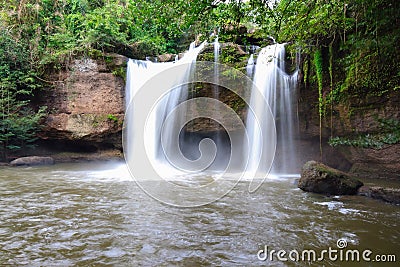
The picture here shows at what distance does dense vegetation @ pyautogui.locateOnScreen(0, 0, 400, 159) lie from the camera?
4.32 meters

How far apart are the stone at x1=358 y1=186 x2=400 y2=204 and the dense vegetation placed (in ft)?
8.18

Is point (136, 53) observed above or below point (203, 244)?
above

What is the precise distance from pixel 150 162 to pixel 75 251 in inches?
312

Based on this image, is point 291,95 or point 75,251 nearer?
point 75,251

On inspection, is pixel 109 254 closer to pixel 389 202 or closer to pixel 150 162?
pixel 389 202

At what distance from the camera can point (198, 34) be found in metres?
7.29

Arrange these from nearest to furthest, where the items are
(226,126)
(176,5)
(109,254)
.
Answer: (109,254) → (176,5) → (226,126)

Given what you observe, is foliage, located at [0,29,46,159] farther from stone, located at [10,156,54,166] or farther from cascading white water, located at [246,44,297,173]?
cascading white water, located at [246,44,297,173]

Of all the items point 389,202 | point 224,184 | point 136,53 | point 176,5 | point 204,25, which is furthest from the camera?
point 136,53

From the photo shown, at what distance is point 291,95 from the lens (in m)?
9.17

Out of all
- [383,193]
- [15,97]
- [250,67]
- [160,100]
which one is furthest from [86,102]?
[383,193]

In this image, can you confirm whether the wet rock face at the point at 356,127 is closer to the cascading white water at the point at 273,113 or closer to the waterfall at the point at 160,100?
the cascading white water at the point at 273,113

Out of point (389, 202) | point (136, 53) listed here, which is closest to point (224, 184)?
point (389, 202)

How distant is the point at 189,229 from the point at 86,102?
371 inches
